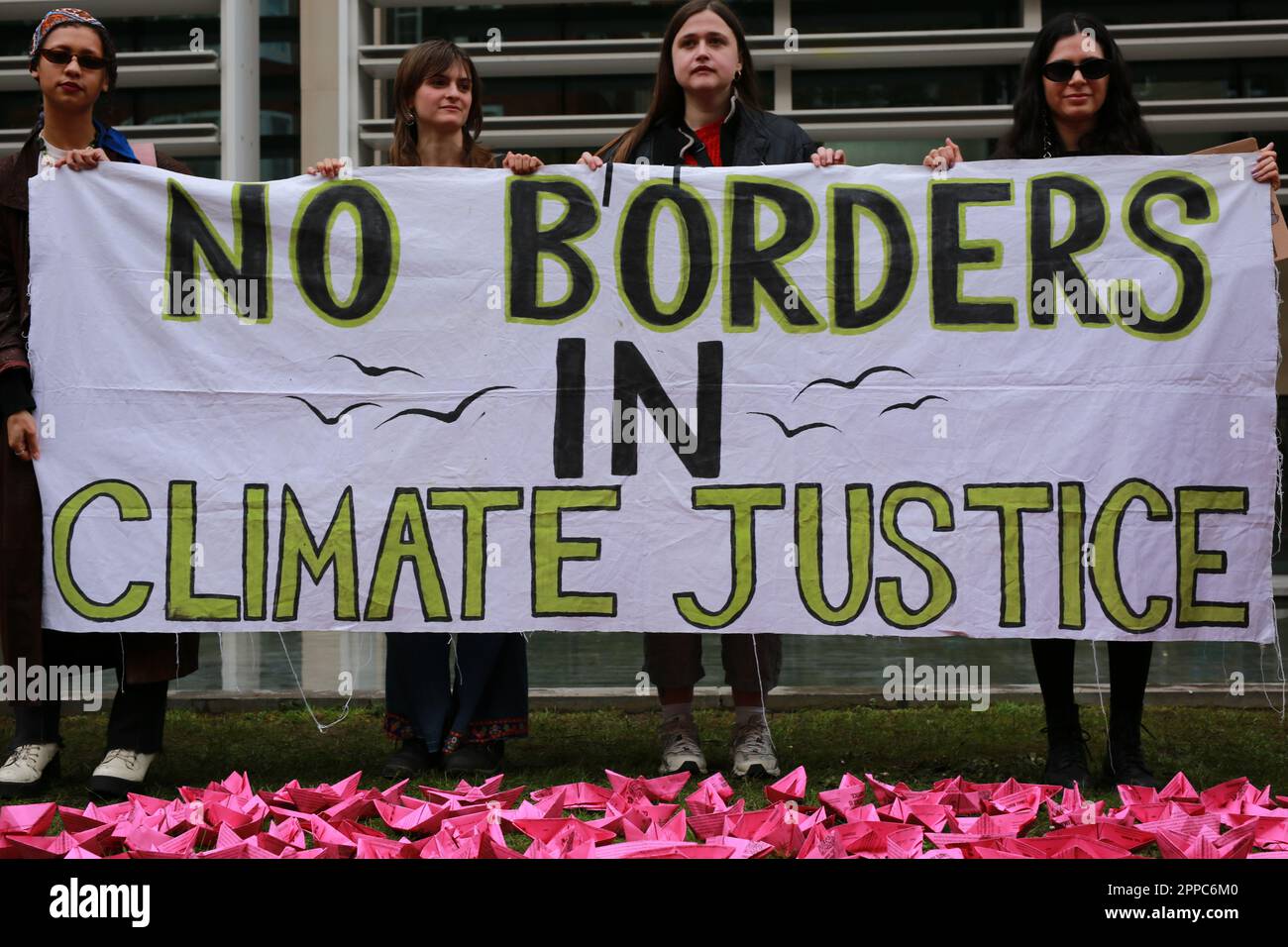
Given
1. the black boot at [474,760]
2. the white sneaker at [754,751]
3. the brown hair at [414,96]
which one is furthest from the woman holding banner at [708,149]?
the black boot at [474,760]

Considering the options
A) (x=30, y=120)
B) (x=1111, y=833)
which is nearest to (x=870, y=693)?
(x=1111, y=833)

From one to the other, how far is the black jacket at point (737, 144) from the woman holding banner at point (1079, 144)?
0.43 metres

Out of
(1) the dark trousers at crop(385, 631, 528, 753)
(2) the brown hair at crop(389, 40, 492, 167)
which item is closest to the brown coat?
(1) the dark trousers at crop(385, 631, 528, 753)

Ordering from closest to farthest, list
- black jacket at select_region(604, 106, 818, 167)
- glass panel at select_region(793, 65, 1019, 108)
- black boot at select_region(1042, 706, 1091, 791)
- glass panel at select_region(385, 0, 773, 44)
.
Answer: black boot at select_region(1042, 706, 1091, 791) < black jacket at select_region(604, 106, 818, 167) < glass panel at select_region(793, 65, 1019, 108) < glass panel at select_region(385, 0, 773, 44)

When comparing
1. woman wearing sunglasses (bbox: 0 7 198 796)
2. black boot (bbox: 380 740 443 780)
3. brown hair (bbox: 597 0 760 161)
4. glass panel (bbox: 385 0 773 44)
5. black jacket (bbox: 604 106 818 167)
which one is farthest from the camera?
glass panel (bbox: 385 0 773 44)

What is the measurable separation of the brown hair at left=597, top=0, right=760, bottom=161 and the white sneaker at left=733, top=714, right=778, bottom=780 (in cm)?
172

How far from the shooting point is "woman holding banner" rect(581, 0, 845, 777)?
13.8 feet

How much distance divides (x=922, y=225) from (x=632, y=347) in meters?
0.92

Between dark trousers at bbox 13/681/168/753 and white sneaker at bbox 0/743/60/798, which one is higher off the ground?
dark trousers at bbox 13/681/168/753

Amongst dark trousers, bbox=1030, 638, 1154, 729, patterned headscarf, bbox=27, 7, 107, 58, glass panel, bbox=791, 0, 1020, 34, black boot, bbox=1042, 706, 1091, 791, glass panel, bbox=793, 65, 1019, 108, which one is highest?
glass panel, bbox=791, 0, 1020, 34

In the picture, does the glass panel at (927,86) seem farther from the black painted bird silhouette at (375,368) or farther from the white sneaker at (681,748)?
the white sneaker at (681,748)

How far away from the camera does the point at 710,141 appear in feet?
14.5

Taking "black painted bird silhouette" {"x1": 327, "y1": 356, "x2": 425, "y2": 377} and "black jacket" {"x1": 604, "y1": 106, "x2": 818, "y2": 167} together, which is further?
"black jacket" {"x1": 604, "y1": 106, "x2": 818, "y2": 167}

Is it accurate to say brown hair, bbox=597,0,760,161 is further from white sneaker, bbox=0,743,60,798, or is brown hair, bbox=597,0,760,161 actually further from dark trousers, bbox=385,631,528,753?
white sneaker, bbox=0,743,60,798
